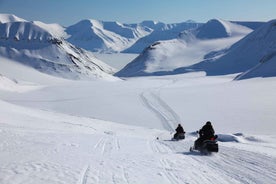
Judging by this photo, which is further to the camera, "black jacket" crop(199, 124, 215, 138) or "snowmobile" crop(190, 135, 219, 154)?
"black jacket" crop(199, 124, 215, 138)

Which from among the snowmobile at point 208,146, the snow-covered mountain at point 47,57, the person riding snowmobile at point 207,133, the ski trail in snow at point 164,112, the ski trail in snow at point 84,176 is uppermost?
the snow-covered mountain at point 47,57

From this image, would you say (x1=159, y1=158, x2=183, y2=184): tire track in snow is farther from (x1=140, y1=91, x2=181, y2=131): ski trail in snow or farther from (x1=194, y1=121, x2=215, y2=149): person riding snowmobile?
(x1=140, y1=91, x2=181, y2=131): ski trail in snow

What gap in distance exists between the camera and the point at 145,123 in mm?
40562

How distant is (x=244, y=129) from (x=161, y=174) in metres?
24.7

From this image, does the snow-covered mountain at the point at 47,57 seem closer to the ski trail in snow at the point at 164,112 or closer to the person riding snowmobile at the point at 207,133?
the ski trail in snow at the point at 164,112

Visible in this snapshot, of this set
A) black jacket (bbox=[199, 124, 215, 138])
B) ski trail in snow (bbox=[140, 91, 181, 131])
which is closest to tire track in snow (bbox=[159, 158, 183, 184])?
black jacket (bbox=[199, 124, 215, 138])

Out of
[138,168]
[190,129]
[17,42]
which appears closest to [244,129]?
[190,129]

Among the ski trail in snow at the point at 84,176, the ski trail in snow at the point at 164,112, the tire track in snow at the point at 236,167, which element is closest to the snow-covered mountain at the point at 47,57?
the ski trail in snow at the point at 164,112

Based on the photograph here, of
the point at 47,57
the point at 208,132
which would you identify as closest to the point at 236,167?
the point at 208,132

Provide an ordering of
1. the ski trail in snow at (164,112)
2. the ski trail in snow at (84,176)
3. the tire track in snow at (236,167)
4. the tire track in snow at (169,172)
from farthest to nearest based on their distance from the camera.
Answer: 1. the ski trail in snow at (164,112)
2. the tire track in snow at (236,167)
3. the tire track in snow at (169,172)
4. the ski trail in snow at (84,176)

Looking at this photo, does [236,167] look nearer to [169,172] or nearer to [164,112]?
[169,172]

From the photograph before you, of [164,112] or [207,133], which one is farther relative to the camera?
[164,112]

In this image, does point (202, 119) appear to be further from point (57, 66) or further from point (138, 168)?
point (57, 66)

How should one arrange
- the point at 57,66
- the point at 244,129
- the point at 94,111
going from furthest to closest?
the point at 57,66 < the point at 94,111 < the point at 244,129
